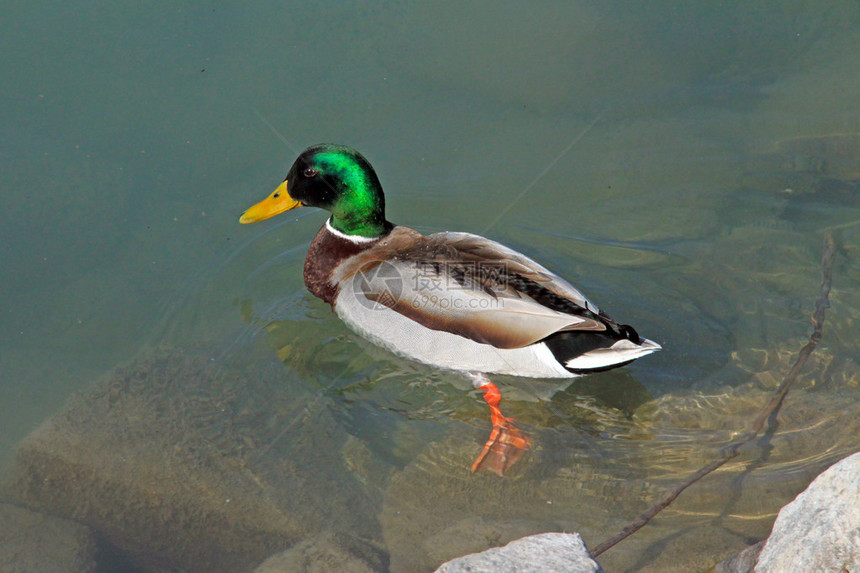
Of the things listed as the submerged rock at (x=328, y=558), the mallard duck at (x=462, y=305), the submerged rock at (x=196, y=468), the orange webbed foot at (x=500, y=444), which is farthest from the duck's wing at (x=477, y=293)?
the submerged rock at (x=328, y=558)

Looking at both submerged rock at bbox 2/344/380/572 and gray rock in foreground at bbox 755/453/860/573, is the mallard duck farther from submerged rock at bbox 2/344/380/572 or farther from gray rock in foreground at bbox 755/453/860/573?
gray rock in foreground at bbox 755/453/860/573

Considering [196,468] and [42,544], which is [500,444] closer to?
[196,468]

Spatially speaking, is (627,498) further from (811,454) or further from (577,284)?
(577,284)

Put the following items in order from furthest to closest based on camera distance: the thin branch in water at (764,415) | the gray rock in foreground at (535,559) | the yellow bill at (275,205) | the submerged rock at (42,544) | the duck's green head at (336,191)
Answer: the yellow bill at (275,205) < the duck's green head at (336,191) < the submerged rock at (42,544) < the thin branch in water at (764,415) < the gray rock in foreground at (535,559)

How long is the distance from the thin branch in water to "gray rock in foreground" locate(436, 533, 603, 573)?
0.51m

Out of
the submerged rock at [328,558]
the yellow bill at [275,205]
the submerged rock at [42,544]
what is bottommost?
the submerged rock at [42,544]

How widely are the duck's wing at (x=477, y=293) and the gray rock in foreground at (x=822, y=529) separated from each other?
1.47 metres

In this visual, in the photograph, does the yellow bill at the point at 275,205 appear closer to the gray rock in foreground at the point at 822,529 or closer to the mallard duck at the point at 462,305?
the mallard duck at the point at 462,305

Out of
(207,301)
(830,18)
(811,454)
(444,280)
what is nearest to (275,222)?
(207,301)

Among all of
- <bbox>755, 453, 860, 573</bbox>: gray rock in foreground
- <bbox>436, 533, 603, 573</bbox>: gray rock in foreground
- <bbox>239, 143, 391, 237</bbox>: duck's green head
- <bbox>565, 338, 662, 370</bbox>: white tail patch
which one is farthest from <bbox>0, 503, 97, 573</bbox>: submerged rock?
<bbox>755, 453, 860, 573</bbox>: gray rock in foreground

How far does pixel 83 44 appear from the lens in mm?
7023

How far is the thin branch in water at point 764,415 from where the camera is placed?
11.7ft

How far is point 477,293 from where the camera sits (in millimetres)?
4418

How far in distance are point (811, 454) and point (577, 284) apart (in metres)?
1.81
